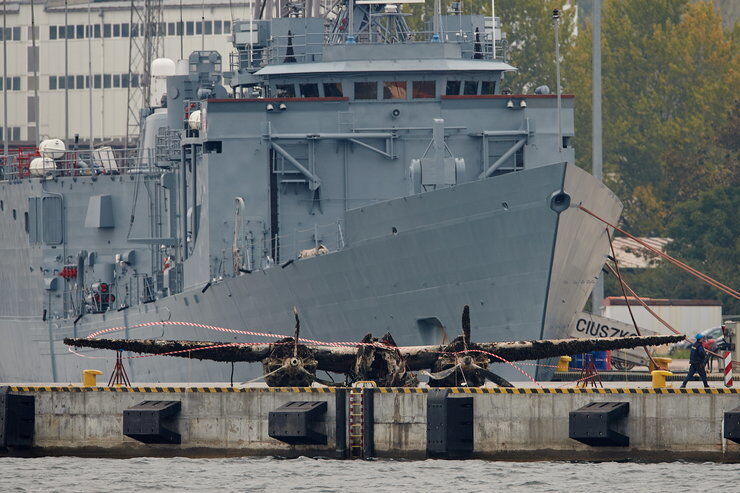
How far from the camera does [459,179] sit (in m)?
31.6

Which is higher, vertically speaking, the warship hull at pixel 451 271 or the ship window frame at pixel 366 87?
the ship window frame at pixel 366 87

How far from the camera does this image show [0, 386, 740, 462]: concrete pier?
2364 cm

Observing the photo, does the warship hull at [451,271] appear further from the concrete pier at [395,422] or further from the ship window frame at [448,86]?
the ship window frame at [448,86]

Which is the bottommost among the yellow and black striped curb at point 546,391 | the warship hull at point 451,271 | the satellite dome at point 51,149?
the yellow and black striped curb at point 546,391

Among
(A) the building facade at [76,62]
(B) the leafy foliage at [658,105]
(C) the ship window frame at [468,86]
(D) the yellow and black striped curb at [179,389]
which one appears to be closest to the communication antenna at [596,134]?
(C) the ship window frame at [468,86]

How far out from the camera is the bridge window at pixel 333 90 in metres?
33.8

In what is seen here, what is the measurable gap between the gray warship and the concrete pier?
419 centimetres

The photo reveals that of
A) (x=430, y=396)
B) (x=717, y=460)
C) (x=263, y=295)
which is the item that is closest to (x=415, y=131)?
(x=263, y=295)

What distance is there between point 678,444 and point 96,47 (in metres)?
77.5

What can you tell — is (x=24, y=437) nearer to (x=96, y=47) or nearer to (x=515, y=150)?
(x=515, y=150)

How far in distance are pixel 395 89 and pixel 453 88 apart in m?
1.22

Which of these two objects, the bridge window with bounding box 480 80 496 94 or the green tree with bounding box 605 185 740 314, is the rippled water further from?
the green tree with bounding box 605 185 740 314

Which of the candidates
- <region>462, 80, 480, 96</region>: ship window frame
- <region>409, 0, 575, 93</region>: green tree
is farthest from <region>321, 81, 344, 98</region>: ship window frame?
<region>409, 0, 575, 93</region>: green tree

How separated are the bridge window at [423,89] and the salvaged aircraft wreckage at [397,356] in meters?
8.14
